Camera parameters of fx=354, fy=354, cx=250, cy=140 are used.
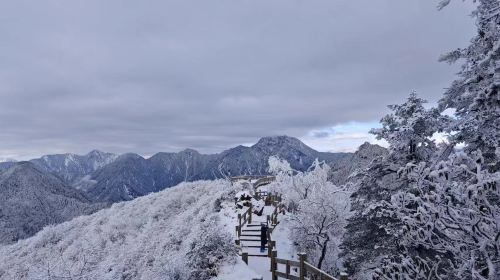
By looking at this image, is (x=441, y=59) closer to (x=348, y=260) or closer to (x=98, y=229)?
(x=348, y=260)

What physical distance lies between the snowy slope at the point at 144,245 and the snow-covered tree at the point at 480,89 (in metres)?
10.6


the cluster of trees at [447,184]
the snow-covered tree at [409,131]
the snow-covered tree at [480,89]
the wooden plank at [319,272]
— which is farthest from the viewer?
the snow-covered tree at [409,131]

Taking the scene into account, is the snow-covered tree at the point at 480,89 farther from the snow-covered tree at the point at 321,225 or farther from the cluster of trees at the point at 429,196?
the snow-covered tree at the point at 321,225

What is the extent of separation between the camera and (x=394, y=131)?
15.0 metres

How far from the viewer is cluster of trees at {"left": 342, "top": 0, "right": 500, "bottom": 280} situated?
17.1 ft

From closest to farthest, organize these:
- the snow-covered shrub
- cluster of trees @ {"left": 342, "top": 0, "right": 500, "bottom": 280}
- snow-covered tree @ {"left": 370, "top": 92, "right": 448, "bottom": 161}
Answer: cluster of trees @ {"left": 342, "top": 0, "right": 500, "bottom": 280} < snow-covered tree @ {"left": 370, "top": 92, "right": 448, "bottom": 161} < the snow-covered shrub

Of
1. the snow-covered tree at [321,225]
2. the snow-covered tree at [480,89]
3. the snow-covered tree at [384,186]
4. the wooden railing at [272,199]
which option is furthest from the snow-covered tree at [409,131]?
the wooden railing at [272,199]

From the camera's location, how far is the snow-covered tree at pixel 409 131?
14133mm

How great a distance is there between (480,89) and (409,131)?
6.94m

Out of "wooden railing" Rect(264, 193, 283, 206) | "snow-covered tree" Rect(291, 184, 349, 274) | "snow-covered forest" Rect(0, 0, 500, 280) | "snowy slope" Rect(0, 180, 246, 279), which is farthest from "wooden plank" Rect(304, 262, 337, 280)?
"wooden railing" Rect(264, 193, 283, 206)

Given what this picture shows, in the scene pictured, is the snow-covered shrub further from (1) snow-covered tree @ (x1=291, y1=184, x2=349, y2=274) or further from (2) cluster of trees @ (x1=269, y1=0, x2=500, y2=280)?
(1) snow-covered tree @ (x1=291, y1=184, x2=349, y2=274)

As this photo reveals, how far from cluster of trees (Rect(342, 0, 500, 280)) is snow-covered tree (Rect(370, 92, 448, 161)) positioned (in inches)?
1.5

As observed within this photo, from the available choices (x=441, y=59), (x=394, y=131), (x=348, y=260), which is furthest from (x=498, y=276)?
(x=348, y=260)

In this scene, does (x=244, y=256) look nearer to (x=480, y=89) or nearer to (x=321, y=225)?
(x=321, y=225)
